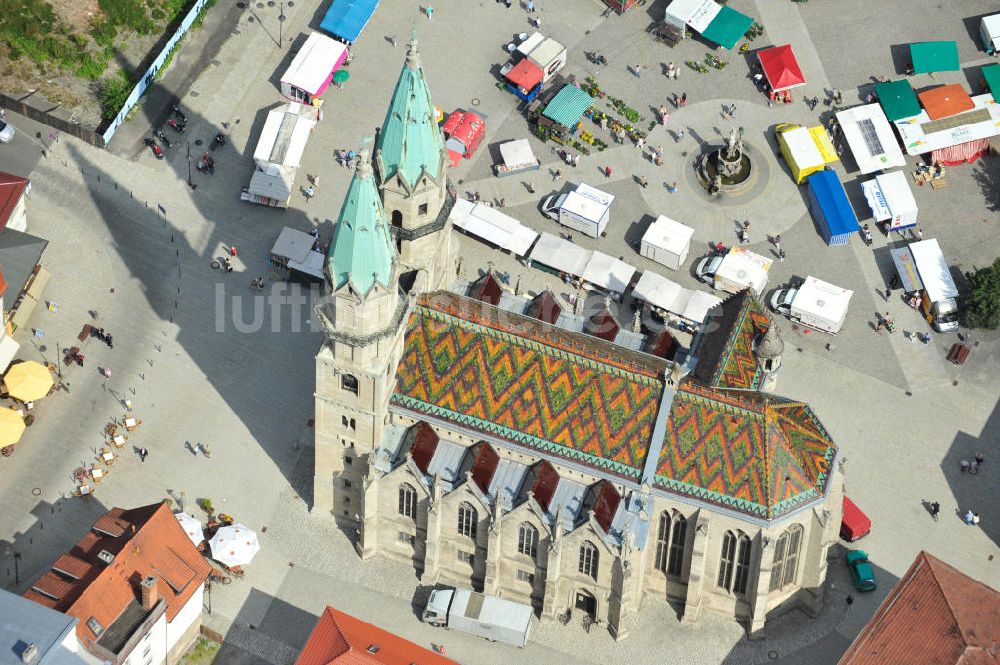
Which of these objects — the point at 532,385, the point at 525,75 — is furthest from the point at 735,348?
the point at 525,75

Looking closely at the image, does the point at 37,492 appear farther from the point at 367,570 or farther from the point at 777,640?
the point at 777,640

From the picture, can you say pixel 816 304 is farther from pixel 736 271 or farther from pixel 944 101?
pixel 944 101

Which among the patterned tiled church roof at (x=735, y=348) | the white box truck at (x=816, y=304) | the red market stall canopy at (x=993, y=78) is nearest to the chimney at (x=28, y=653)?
the patterned tiled church roof at (x=735, y=348)

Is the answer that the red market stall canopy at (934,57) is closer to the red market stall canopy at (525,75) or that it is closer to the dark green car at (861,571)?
the red market stall canopy at (525,75)

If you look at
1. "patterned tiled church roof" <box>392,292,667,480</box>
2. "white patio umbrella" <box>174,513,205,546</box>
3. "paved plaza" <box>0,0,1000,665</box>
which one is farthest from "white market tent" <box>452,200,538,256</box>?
"white patio umbrella" <box>174,513,205,546</box>

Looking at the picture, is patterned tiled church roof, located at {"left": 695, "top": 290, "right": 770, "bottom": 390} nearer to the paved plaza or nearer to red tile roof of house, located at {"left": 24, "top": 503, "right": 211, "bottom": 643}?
the paved plaza

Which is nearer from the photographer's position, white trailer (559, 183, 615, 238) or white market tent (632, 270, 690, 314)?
white market tent (632, 270, 690, 314)
